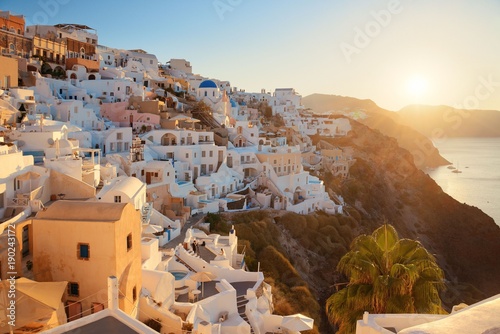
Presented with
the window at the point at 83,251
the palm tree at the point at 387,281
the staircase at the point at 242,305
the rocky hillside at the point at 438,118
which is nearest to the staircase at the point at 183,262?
the staircase at the point at 242,305

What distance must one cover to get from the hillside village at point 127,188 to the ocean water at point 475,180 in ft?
133

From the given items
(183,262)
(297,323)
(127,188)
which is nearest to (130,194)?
(127,188)

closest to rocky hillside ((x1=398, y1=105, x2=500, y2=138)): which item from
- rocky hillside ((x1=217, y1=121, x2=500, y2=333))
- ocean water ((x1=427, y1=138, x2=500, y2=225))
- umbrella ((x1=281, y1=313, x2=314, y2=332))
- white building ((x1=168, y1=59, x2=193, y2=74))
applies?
ocean water ((x1=427, y1=138, x2=500, y2=225))

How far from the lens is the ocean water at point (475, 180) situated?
8962cm

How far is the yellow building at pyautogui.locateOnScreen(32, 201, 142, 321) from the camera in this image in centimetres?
1210

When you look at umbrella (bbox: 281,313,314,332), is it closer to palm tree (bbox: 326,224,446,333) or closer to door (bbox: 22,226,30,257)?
palm tree (bbox: 326,224,446,333)

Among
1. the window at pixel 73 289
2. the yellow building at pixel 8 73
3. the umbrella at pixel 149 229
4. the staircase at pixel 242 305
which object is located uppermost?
the yellow building at pixel 8 73

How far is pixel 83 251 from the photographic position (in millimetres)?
12258

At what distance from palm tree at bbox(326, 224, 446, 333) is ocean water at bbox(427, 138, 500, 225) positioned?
7845 centimetres

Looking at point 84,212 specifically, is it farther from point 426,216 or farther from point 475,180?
point 475,180

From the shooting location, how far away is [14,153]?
19.8 m

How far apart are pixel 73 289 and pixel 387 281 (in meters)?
8.92

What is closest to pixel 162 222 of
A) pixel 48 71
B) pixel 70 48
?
pixel 48 71

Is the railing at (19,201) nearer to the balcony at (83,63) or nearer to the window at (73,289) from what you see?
the window at (73,289)
